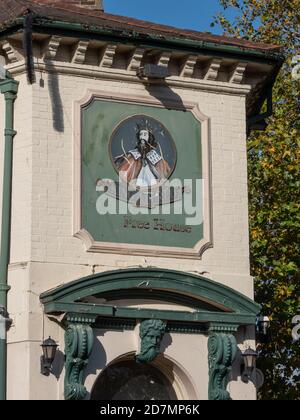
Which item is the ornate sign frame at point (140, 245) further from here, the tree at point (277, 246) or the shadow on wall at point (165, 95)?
the tree at point (277, 246)

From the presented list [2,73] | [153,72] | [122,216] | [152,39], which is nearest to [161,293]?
[122,216]

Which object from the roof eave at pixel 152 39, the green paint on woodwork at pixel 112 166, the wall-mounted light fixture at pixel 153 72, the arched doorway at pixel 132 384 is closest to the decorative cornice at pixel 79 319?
the arched doorway at pixel 132 384

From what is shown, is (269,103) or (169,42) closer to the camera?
(169,42)

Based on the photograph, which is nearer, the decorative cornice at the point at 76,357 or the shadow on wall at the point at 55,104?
the decorative cornice at the point at 76,357

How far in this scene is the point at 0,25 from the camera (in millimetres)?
18547

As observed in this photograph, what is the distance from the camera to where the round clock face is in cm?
1927

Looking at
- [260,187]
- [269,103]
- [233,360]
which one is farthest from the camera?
[260,187]

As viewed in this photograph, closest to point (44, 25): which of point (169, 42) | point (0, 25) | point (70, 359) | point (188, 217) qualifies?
point (0, 25)

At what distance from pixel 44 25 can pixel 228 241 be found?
4.51 meters

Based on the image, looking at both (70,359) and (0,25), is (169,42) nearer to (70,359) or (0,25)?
(0,25)

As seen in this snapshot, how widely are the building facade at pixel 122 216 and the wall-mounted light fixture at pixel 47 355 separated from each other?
0.13 m

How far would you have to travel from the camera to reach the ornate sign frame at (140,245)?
734 inches

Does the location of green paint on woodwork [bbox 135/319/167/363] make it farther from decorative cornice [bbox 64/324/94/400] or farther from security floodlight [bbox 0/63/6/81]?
security floodlight [bbox 0/63/6/81]

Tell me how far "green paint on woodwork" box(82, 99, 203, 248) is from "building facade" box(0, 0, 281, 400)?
0.07 feet
